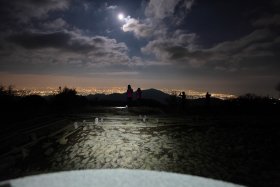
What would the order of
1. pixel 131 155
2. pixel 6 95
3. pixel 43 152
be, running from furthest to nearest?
pixel 6 95
pixel 43 152
pixel 131 155

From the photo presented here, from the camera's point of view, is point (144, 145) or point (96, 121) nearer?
point (144, 145)

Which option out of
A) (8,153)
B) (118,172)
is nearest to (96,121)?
(8,153)

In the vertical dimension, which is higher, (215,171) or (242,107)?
(242,107)

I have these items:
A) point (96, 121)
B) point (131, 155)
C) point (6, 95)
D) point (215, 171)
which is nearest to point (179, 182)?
point (215, 171)

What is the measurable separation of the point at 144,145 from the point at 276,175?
555 centimetres

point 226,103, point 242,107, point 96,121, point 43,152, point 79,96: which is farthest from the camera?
point 79,96

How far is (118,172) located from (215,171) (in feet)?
21.5

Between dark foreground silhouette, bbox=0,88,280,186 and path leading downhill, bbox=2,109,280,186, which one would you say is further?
dark foreground silhouette, bbox=0,88,280,186

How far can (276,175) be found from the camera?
10430 mm

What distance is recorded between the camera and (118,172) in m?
5.56

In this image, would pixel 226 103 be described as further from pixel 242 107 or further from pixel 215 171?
pixel 215 171

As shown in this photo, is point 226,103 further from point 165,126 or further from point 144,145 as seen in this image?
point 144,145

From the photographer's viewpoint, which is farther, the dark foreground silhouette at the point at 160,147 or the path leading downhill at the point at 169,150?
the dark foreground silhouette at the point at 160,147

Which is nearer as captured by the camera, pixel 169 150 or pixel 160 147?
pixel 169 150
